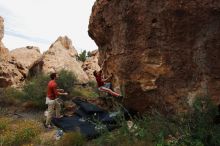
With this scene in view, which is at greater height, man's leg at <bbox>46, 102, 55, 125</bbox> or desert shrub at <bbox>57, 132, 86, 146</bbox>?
man's leg at <bbox>46, 102, 55, 125</bbox>

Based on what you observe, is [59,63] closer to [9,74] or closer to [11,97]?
[9,74]

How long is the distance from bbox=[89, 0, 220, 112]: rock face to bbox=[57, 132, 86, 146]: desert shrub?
6.98 ft

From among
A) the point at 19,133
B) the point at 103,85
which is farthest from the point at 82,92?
the point at 19,133

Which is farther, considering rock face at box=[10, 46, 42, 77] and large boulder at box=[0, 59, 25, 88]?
rock face at box=[10, 46, 42, 77]

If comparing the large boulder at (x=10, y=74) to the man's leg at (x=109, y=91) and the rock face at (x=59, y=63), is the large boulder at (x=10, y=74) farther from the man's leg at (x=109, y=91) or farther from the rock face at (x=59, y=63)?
the man's leg at (x=109, y=91)

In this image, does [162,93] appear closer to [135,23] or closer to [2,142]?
[135,23]

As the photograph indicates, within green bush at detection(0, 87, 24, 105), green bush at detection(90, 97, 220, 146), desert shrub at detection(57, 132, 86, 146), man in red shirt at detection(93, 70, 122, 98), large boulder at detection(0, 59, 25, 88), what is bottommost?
desert shrub at detection(57, 132, 86, 146)

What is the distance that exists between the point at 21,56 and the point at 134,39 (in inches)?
747

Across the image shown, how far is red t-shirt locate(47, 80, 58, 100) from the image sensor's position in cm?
1195

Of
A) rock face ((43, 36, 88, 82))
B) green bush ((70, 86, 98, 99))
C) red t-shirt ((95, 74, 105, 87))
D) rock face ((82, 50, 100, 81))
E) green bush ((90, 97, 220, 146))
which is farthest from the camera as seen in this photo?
rock face ((82, 50, 100, 81))

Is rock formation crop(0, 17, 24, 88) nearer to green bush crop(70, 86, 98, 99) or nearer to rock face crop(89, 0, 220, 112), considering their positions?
green bush crop(70, 86, 98, 99)

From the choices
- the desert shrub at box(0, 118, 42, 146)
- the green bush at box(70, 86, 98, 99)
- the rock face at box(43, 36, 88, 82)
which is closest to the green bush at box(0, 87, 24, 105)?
the green bush at box(70, 86, 98, 99)

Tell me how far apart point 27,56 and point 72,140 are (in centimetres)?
1982

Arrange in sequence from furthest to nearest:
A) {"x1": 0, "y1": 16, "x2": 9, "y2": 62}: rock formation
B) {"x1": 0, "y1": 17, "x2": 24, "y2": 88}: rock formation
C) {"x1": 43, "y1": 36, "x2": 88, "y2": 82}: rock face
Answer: {"x1": 0, "y1": 16, "x2": 9, "y2": 62}: rock formation → {"x1": 0, "y1": 17, "x2": 24, "y2": 88}: rock formation → {"x1": 43, "y1": 36, "x2": 88, "y2": 82}: rock face
